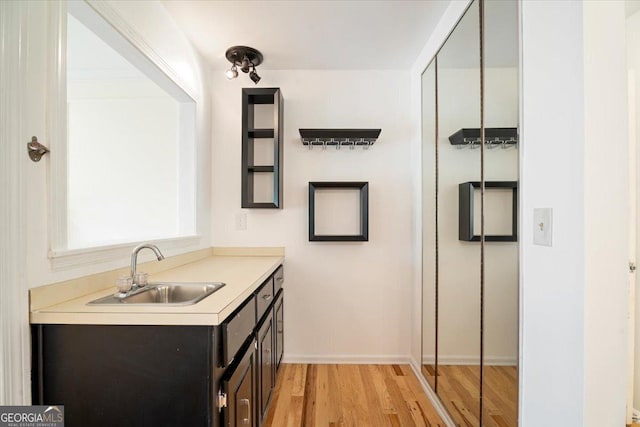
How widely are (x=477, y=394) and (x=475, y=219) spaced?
871 millimetres

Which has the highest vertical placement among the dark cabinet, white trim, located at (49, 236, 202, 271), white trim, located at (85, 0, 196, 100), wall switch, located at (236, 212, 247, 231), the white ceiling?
the white ceiling

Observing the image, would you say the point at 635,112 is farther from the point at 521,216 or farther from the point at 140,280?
the point at 140,280

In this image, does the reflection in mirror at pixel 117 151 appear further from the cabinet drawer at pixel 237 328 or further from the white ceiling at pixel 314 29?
the cabinet drawer at pixel 237 328

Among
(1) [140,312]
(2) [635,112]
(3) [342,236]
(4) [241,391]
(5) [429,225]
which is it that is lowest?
(4) [241,391]

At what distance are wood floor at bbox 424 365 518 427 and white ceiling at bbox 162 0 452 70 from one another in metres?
2.09

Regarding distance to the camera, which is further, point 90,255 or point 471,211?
point 471,211

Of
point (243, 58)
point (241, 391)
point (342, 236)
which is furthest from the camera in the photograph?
point (342, 236)

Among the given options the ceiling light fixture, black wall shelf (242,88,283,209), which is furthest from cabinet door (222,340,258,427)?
the ceiling light fixture

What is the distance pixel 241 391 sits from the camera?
3.98ft

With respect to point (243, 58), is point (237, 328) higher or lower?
lower

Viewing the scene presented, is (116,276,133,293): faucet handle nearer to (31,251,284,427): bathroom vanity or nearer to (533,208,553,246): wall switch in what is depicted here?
(31,251,284,427): bathroom vanity

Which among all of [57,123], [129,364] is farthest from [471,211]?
[57,123]

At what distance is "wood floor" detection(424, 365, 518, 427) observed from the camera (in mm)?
1182

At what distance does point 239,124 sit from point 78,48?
1.39 meters
